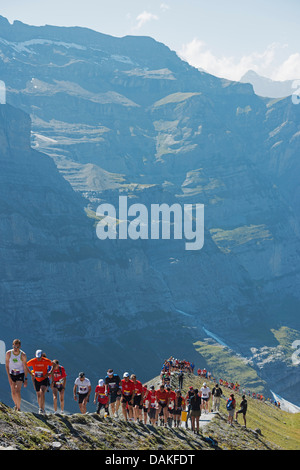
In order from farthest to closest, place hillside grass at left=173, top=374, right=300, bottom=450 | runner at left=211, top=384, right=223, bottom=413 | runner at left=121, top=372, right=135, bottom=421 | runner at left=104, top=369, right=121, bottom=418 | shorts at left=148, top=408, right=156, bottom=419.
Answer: runner at left=211, top=384, right=223, bottom=413 < hillside grass at left=173, top=374, right=300, bottom=450 < shorts at left=148, top=408, right=156, bottom=419 < runner at left=104, top=369, right=121, bottom=418 < runner at left=121, top=372, right=135, bottom=421

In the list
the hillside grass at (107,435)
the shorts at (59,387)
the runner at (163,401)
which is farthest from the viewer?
the runner at (163,401)

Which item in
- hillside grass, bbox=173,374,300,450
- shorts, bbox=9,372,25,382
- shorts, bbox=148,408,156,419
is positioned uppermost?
shorts, bbox=9,372,25,382

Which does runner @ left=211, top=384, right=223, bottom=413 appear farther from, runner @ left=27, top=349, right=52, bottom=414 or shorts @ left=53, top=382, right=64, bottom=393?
runner @ left=27, top=349, right=52, bottom=414

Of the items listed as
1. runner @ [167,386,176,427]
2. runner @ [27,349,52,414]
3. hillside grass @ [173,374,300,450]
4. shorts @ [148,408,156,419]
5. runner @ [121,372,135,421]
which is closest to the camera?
runner @ [27,349,52,414]

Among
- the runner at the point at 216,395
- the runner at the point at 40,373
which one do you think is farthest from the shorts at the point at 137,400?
the runner at the point at 216,395

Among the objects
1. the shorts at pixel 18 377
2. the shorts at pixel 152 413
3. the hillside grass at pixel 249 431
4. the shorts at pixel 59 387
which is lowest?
the hillside grass at pixel 249 431

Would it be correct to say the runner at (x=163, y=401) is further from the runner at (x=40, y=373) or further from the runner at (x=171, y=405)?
the runner at (x=40, y=373)

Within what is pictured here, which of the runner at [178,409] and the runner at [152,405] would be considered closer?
the runner at [152,405]

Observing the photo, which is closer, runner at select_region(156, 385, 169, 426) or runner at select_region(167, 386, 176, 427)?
runner at select_region(156, 385, 169, 426)

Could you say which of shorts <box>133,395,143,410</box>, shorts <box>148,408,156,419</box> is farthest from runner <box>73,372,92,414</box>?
shorts <box>148,408,156,419</box>

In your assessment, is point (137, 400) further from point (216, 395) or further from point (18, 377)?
point (216, 395)

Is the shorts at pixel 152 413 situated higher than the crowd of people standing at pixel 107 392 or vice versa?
the crowd of people standing at pixel 107 392
